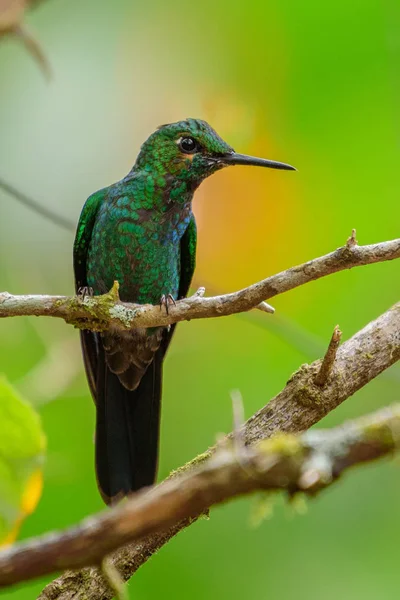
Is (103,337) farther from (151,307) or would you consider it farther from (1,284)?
(1,284)

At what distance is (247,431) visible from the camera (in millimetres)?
2885

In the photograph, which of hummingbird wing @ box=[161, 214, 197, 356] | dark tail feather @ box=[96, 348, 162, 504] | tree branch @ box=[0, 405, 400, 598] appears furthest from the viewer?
hummingbird wing @ box=[161, 214, 197, 356]

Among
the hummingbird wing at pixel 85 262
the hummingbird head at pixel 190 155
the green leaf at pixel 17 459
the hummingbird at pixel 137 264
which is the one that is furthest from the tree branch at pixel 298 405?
the hummingbird wing at pixel 85 262

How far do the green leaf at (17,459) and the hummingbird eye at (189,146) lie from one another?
2.18 metres

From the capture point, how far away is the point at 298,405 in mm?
2896

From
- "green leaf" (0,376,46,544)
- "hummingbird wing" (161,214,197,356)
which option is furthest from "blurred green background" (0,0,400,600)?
"green leaf" (0,376,46,544)

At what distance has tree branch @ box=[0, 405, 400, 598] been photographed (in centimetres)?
137

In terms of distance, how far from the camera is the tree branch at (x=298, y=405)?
8.96 feet

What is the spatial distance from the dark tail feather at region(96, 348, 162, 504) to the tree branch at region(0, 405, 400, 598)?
2.80 m

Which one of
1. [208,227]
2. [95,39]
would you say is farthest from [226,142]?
[95,39]

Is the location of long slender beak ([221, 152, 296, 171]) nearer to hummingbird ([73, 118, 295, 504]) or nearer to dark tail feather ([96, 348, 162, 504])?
hummingbird ([73, 118, 295, 504])

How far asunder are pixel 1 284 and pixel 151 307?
2.47 meters

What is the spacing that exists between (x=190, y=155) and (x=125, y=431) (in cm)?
155

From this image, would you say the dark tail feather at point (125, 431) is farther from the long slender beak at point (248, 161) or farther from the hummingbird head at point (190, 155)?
the long slender beak at point (248, 161)
